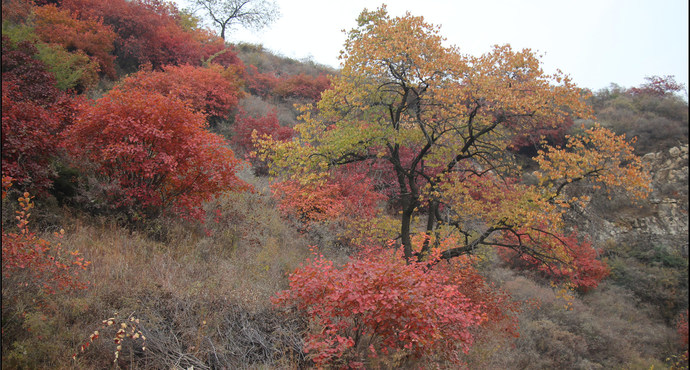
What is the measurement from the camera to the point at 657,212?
2002cm

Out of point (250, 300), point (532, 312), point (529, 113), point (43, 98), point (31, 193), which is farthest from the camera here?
point (532, 312)

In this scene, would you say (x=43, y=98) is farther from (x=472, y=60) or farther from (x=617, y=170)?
(x=617, y=170)

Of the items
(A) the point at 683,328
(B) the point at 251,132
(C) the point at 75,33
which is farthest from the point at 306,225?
(A) the point at 683,328

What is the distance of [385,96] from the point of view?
356 inches

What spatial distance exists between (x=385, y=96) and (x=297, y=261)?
4688 millimetres

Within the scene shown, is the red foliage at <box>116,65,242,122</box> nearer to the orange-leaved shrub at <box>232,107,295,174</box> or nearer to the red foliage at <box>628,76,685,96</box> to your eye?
the orange-leaved shrub at <box>232,107,295,174</box>

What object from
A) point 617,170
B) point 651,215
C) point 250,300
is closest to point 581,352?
point 617,170

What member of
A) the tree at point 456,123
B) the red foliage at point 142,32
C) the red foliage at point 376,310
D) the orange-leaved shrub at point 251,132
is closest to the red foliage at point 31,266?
the red foliage at point 376,310

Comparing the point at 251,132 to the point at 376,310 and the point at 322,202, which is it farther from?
the point at 376,310

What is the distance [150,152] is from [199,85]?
9.18 m

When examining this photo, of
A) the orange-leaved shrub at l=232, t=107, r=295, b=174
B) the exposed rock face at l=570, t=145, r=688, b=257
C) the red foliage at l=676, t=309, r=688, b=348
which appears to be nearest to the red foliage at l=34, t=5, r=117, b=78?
the orange-leaved shrub at l=232, t=107, r=295, b=174

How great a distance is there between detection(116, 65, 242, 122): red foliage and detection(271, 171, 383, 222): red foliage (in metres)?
4.73

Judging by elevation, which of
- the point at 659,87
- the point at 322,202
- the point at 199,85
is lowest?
the point at 322,202

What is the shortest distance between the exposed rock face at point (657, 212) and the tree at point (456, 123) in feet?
42.5
